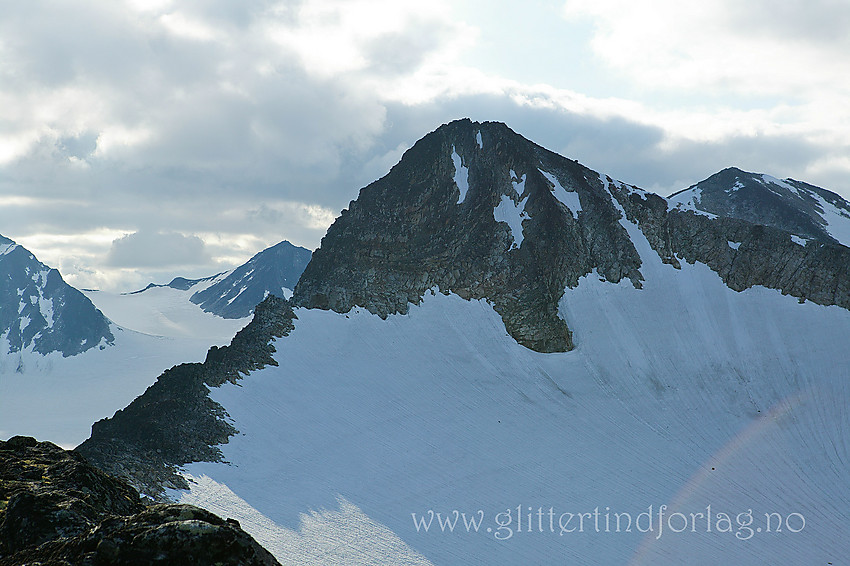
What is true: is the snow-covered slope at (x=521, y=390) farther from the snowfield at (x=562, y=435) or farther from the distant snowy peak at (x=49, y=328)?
the distant snowy peak at (x=49, y=328)

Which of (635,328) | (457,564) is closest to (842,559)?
(457,564)

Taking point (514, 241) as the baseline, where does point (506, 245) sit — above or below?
below

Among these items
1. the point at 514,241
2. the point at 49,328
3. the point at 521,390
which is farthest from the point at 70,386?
the point at 521,390

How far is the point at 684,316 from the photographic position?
77.2 m

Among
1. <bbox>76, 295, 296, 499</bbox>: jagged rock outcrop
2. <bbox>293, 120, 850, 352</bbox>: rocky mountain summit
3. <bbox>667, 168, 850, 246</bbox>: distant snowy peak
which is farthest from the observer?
<bbox>667, 168, 850, 246</bbox>: distant snowy peak

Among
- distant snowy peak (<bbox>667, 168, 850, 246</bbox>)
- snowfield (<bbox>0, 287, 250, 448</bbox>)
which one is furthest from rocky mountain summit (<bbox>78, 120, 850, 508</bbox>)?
snowfield (<bbox>0, 287, 250, 448</bbox>)

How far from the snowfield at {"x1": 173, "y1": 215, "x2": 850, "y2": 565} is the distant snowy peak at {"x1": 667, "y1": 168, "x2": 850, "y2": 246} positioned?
37508 mm

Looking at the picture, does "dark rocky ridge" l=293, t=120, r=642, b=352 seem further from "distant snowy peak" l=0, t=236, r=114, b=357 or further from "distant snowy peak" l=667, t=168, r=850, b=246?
"distant snowy peak" l=0, t=236, r=114, b=357

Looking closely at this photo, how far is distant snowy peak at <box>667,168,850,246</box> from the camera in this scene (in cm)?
11000

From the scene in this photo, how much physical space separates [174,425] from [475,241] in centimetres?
4515

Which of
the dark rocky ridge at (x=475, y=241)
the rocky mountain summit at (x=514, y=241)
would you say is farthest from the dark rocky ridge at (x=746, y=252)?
the dark rocky ridge at (x=475, y=241)

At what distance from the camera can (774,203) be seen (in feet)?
383

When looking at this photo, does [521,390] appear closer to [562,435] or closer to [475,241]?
[562,435]

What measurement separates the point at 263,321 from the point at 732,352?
57.7m
